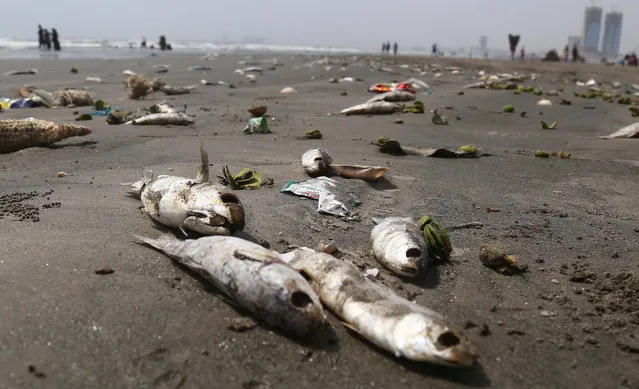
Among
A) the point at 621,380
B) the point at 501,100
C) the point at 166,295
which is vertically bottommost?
the point at 621,380

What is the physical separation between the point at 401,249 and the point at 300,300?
1146 mm

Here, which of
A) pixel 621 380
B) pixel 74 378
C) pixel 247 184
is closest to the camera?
pixel 74 378

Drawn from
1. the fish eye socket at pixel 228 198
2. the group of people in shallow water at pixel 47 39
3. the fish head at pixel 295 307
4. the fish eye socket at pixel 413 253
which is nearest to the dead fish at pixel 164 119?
the fish eye socket at pixel 228 198

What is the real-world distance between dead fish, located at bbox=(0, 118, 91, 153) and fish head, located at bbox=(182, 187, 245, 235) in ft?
14.7

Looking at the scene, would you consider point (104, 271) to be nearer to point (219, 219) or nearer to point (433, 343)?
point (219, 219)

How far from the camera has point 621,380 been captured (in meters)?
A: 2.61

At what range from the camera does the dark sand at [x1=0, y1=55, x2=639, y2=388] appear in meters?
2.53

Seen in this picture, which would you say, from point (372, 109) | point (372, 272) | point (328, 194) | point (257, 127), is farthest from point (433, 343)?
point (372, 109)

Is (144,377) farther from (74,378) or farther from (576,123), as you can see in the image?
(576,123)

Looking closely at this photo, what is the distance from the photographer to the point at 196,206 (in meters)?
3.67

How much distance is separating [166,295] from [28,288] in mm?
819

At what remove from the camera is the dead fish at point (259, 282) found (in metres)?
2.67

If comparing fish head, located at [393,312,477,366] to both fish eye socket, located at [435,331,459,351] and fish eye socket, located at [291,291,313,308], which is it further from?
fish eye socket, located at [291,291,313,308]

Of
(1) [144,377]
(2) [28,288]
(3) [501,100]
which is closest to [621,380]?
(1) [144,377]
